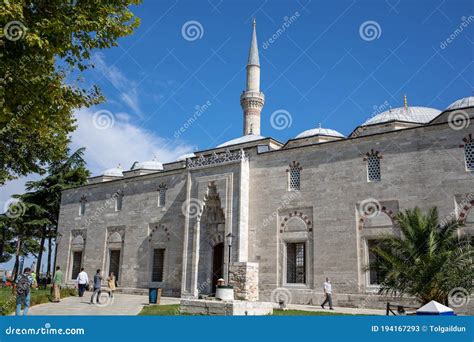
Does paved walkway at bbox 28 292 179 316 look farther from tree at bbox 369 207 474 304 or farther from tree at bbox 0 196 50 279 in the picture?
tree at bbox 0 196 50 279

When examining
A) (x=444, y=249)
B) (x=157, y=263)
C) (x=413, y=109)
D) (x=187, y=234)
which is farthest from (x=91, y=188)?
(x=444, y=249)

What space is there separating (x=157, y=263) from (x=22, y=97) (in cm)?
1583

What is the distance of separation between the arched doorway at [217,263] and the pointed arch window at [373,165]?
7.56 meters

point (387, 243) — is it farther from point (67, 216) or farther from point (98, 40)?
point (67, 216)

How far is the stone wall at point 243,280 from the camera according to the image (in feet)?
56.3

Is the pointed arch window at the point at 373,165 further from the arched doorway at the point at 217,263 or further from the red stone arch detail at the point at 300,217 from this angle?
the arched doorway at the point at 217,263

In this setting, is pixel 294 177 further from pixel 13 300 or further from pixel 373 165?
pixel 13 300

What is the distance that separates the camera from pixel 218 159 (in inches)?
840
